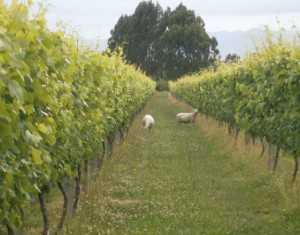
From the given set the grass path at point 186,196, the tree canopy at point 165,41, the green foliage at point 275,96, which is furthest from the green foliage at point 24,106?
the tree canopy at point 165,41

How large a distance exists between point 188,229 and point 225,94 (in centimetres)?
922

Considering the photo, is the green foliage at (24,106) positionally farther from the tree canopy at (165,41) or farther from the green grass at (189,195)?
the tree canopy at (165,41)

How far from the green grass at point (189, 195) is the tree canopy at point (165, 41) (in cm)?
7004

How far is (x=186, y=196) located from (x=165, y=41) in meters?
79.9

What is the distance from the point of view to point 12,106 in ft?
11.7

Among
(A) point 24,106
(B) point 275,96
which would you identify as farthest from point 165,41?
(A) point 24,106

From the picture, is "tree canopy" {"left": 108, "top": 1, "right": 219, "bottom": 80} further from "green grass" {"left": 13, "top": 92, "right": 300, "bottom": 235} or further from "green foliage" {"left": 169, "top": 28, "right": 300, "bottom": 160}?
"green foliage" {"left": 169, "top": 28, "right": 300, "bottom": 160}

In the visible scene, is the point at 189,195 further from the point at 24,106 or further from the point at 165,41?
the point at 165,41

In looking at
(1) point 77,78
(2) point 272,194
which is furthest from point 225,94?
(1) point 77,78

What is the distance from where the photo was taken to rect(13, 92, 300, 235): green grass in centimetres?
913

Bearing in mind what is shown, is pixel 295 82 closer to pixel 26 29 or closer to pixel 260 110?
pixel 260 110

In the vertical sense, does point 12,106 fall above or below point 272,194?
above

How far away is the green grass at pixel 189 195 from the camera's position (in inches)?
360

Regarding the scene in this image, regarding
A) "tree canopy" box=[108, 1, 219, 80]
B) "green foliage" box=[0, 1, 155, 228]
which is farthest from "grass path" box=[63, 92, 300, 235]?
"tree canopy" box=[108, 1, 219, 80]
